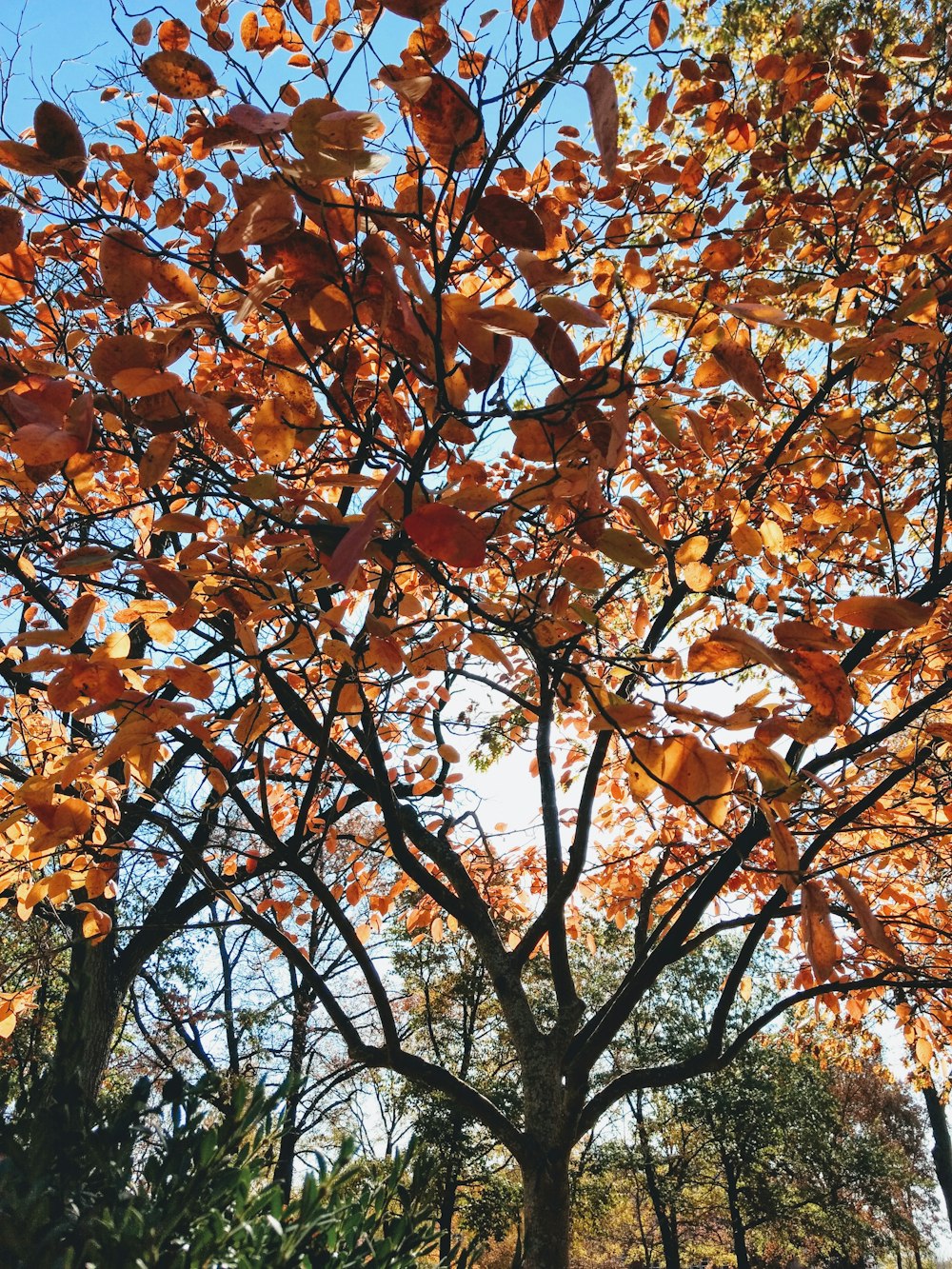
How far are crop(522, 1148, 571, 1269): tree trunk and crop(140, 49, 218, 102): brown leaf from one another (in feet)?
10.5

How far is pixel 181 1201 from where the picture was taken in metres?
1.80

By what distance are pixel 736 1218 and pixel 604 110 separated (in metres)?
19.4

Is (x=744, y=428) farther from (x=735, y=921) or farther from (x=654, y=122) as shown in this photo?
(x=735, y=921)

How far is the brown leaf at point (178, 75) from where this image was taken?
1.28 metres

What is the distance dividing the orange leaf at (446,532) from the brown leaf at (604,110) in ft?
1.22

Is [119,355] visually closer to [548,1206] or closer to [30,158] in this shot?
[30,158]

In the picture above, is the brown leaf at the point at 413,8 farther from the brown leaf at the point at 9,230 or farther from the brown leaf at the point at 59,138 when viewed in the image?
the brown leaf at the point at 9,230

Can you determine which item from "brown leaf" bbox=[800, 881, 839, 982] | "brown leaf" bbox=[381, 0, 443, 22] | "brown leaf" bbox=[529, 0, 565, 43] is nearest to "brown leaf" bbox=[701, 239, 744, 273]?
"brown leaf" bbox=[529, 0, 565, 43]

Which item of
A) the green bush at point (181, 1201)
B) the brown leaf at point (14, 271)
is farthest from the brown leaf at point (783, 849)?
the brown leaf at point (14, 271)

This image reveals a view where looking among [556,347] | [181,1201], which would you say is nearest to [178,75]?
[556,347]

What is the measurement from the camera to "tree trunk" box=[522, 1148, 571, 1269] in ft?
8.61

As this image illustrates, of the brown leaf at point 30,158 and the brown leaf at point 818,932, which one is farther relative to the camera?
the brown leaf at point 30,158

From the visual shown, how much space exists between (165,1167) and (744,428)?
3798mm

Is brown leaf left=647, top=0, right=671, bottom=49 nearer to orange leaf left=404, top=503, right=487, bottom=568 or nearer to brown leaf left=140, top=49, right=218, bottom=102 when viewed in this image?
brown leaf left=140, top=49, right=218, bottom=102
